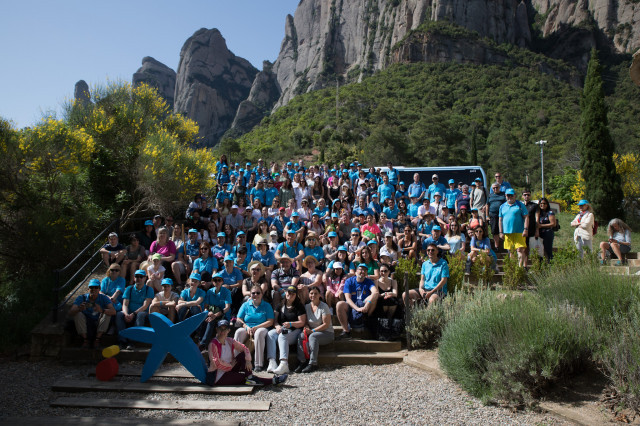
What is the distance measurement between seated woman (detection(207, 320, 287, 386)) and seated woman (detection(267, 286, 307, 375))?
34cm

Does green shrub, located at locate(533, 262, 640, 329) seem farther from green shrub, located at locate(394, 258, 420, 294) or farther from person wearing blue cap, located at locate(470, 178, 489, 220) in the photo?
person wearing blue cap, located at locate(470, 178, 489, 220)

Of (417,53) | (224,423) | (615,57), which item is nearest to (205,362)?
(224,423)

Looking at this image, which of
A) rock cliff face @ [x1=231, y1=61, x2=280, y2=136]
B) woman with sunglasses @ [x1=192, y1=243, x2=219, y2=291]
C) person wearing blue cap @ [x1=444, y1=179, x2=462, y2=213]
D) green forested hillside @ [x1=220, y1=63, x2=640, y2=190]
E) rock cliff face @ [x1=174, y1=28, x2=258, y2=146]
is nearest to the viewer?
woman with sunglasses @ [x1=192, y1=243, x2=219, y2=291]

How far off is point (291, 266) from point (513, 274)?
4287 millimetres

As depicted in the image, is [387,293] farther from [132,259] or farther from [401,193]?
[401,193]

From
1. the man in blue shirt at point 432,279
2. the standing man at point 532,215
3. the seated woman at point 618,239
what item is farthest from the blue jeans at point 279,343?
the seated woman at point 618,239

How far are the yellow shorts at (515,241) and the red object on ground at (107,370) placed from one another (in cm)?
758

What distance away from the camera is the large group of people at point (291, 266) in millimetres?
6531

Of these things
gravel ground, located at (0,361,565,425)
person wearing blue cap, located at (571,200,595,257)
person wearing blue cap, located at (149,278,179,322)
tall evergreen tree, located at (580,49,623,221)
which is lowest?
gravel ground, located at (0,361,565,425)

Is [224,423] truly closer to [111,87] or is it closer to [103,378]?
[103,378]

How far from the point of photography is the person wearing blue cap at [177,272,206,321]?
6.88 m

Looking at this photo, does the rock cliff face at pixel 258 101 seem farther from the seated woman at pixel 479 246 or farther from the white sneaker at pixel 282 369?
the white sneaker at pixel 282 369

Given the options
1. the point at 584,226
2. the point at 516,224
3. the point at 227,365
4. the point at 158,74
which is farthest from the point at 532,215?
the point at 158,74

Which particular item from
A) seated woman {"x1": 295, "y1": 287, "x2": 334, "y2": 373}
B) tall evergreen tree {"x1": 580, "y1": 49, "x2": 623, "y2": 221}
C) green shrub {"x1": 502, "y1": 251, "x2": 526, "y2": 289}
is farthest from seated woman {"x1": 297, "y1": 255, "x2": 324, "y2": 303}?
tall evergreen tree {"x1": 580, "y1": 49, "x2": 623, "y2": 221}
